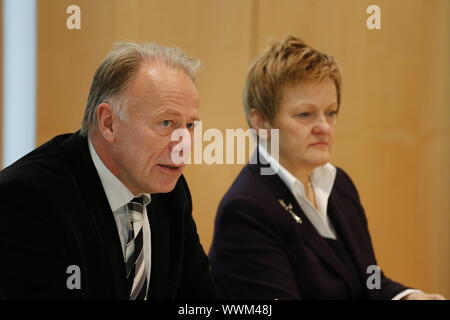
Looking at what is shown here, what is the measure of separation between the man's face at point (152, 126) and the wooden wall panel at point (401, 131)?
930 mm

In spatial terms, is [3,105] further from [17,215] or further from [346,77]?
[346,77]

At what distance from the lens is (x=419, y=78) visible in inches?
104

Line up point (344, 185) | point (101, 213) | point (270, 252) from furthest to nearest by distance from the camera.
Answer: point (344, 185)
point (270, 252)
point (101, 213)


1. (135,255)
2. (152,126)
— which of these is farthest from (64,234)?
(152,126)

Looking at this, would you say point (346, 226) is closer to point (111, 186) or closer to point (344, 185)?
point (344, 185)

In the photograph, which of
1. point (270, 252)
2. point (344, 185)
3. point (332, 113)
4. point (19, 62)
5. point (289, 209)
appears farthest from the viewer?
point (344, 185)

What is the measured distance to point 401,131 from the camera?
2.67 metres

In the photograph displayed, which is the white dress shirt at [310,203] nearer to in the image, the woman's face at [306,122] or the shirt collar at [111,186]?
the woman's face at [306,122]

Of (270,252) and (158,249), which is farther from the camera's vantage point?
(270,252)

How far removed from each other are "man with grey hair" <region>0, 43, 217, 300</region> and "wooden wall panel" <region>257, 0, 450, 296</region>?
3.18 feet

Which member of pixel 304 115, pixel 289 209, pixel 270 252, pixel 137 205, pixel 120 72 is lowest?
pixel 270 252

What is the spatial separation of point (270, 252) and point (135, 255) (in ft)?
1.68
